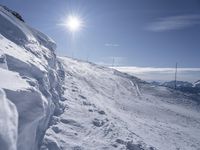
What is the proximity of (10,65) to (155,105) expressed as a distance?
30021 millimetres

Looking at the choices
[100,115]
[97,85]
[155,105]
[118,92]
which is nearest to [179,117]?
[155,105]

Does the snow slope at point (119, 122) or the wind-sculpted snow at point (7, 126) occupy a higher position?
the wind-sculpted snow at point (7, 126)

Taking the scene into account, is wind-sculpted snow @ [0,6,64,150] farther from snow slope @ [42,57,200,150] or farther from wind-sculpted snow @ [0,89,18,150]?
snow slope @ [42,57,200,150]

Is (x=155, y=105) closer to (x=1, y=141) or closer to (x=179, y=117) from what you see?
(x=179, y=117)

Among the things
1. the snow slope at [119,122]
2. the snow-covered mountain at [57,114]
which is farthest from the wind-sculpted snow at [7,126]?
the snow slope at [119,122]

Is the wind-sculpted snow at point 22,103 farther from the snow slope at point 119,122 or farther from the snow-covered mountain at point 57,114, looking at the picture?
the snow slope at point 119,122

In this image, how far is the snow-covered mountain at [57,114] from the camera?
11562 millimetres

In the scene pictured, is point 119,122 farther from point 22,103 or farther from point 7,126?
point 7,126

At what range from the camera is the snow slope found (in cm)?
1845

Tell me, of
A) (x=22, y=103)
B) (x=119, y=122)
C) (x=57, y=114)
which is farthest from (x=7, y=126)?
(x=119, y=122)

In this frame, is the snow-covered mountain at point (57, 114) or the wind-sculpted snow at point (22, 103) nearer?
the wind-sculpted snow at point (22, 103)

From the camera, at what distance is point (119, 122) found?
25219mm

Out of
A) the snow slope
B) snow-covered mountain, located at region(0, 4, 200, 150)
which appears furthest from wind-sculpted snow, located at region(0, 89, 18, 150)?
the snow slope

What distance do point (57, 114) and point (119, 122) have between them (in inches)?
280
